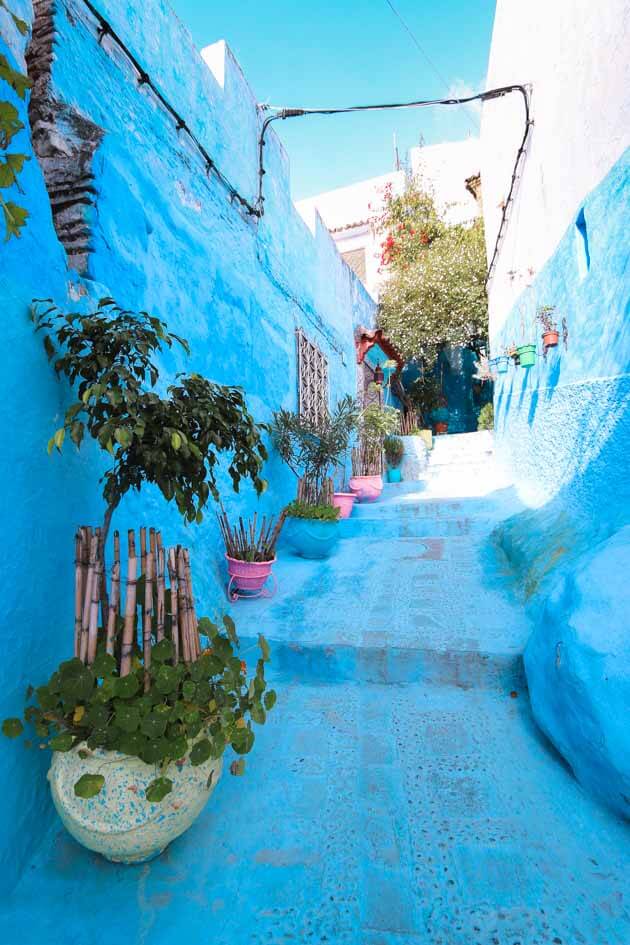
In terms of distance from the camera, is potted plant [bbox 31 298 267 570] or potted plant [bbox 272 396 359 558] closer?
potted plant [bbox 31 298 267 570]

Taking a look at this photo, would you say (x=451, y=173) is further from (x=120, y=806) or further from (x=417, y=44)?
(x=120, y=806)

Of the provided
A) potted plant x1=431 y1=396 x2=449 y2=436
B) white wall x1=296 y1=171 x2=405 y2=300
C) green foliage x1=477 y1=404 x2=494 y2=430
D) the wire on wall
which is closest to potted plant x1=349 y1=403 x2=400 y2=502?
the wire on wall

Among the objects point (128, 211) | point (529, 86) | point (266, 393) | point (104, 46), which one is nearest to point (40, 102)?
point (128, 211)

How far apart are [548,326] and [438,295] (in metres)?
7.18

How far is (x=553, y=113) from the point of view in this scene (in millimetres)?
4121

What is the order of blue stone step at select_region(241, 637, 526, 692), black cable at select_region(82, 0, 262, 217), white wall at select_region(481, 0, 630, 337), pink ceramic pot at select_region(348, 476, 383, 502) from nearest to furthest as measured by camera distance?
1. blue stone step at select_region(241, 637, 526, 692)
2. black cable at select_region(82, 0, 262, 217)
3. white wall at select_region(481, 0, 630, 337)
4. pink ceramic pot at select_region(348, 476, 383, 502)

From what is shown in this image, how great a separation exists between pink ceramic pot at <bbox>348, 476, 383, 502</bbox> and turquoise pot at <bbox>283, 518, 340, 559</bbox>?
94.1 inches

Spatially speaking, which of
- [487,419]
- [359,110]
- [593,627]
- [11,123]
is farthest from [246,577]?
[487,419]

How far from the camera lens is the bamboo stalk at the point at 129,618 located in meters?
1.62

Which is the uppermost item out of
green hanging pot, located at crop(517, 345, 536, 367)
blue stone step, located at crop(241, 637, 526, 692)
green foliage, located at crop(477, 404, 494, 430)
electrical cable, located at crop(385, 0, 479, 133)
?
electrical cable, located at crop(385, 0, 479, 133)

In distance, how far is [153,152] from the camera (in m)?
3.04

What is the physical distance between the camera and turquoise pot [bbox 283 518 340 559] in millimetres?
4613

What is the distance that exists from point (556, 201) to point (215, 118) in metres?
3.13

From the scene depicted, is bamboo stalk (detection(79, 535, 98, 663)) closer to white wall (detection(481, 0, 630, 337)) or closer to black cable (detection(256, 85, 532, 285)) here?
white wall (detection(481, 0, 630, 337))
